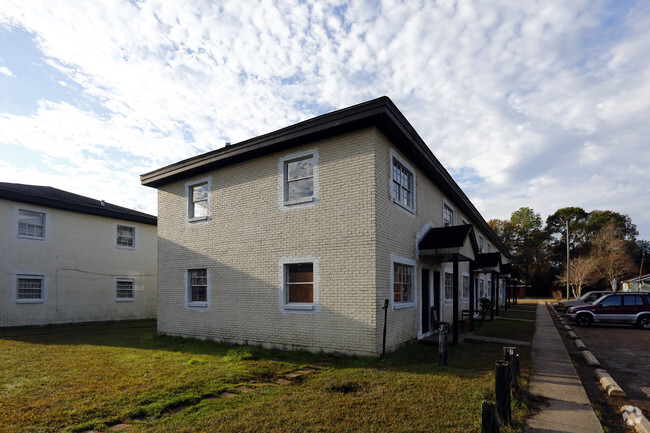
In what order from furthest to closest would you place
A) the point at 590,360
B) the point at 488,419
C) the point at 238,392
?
the point at 590,360, the point at 238,392, the point at 488,419

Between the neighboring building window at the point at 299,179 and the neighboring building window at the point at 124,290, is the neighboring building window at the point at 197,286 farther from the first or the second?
the neighboring building window at the point at 124,290

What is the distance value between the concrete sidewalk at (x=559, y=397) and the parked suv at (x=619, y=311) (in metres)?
9.28

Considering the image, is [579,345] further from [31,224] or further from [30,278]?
[31,224]

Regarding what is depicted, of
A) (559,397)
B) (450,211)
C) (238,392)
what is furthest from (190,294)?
(450,211)

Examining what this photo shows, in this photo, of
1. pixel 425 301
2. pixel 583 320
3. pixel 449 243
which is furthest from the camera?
pixel 583 320

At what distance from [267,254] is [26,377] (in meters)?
5.84

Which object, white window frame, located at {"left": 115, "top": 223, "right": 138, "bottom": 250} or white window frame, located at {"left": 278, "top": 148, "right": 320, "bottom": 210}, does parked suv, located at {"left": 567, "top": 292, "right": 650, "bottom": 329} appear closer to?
white window frame, located at {"left": 278, "top": 148, "right": 320, "bottom": 210}

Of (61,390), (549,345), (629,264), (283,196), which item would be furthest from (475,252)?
(629,264)

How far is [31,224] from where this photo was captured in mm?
17328

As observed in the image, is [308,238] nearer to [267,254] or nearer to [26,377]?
[267,254]

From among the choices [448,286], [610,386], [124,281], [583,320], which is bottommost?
[583,320]

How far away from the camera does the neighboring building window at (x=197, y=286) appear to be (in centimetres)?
1287

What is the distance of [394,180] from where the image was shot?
35.6ft

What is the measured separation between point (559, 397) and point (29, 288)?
65.5 feet
